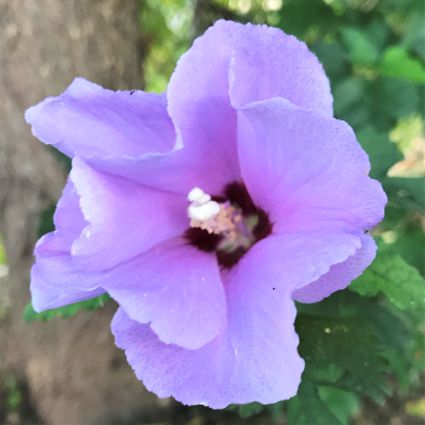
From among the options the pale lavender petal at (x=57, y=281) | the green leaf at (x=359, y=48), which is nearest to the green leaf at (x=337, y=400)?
the green leaf at (x=359, y=48)

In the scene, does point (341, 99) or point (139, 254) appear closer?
point (139, 254)

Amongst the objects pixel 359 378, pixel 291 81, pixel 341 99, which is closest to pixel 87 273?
pixel 291 81

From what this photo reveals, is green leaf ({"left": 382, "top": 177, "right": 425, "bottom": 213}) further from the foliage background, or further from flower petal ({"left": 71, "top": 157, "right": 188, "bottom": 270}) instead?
flower petal ({"left": 71, "top": 157, "right": 188, "bottom": 270})

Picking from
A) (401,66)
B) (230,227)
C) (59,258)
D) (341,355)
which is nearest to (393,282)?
(341,355)

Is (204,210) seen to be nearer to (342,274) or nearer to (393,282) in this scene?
(342,274)

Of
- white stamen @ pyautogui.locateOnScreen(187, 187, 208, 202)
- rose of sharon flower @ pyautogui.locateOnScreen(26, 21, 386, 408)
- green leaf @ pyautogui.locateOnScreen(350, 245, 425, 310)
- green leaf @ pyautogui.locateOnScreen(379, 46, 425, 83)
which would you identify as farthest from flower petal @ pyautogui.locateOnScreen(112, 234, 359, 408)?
green leaf @ pyautogui.locateOnScreen(379, 46, 425, 83)

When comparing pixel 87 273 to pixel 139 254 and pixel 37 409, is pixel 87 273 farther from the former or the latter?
pixel 37 409
